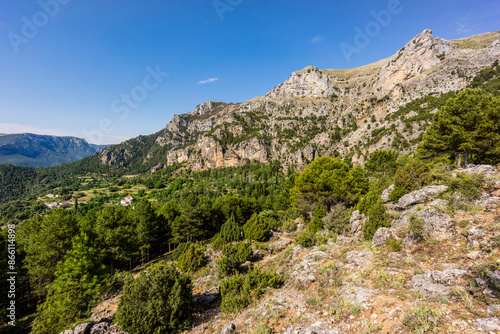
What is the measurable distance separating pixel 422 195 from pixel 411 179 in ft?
12.1

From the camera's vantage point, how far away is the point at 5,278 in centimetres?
1748

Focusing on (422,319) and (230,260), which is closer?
(422,319)

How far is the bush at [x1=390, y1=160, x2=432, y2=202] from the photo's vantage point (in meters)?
15.4

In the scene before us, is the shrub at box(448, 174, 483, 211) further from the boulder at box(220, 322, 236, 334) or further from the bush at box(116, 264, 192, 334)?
the bush at box(116, 264, 192, 334)

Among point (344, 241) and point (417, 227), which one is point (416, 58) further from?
point (417, 227)

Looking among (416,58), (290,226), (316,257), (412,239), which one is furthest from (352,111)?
(316,257)

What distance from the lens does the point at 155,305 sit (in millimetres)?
9438

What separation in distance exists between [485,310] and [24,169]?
291 m

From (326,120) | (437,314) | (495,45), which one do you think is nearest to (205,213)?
(437,314)

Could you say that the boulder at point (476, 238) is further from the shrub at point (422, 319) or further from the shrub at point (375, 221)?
the shrub at point (375, 221)

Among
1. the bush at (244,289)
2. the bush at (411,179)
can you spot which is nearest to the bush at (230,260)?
the bush at (244,289)

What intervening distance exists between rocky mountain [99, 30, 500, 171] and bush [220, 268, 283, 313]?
262ft

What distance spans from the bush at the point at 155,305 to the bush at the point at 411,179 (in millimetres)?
18002

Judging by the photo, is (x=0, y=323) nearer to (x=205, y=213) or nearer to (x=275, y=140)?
(x=205, y=213)
